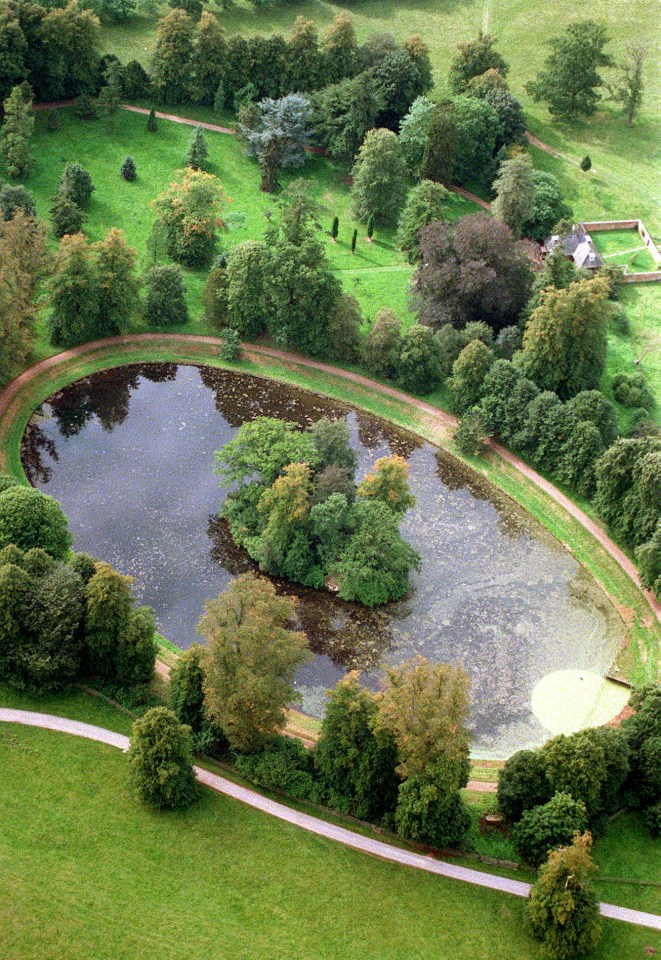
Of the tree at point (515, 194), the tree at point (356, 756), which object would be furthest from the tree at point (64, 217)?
the tree at point (356, 756)

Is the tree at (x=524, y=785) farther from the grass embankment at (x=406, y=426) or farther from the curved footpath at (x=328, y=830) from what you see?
the grass embankment at (x=406, y=426)

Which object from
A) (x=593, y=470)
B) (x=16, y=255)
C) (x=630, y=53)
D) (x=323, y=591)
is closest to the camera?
(x=323, y=591)

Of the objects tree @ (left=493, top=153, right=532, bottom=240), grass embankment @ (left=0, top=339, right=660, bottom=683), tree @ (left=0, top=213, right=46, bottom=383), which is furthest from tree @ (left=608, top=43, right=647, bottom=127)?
tree @ (left=0, top=213, right=46, bottom=383)

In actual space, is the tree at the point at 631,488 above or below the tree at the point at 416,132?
below

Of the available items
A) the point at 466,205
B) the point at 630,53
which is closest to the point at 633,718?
the point at 466,205

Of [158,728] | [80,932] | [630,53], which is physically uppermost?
[630,53]

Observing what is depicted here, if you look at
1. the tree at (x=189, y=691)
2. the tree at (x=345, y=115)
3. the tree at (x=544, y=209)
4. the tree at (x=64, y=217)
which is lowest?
the tree at (x=189, y=691)

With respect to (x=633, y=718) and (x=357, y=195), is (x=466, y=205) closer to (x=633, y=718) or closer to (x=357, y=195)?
(x=357, y=195)
